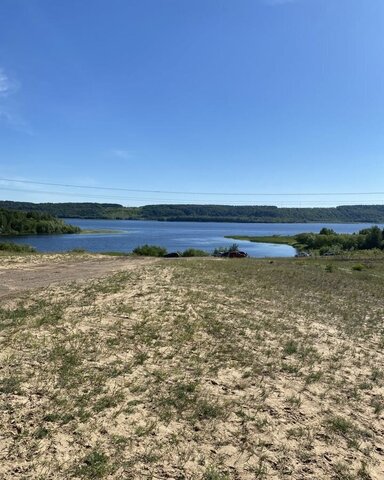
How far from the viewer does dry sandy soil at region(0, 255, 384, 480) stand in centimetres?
533

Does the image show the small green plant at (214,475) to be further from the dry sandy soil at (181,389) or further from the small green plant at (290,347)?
the small green plant at (290,347)

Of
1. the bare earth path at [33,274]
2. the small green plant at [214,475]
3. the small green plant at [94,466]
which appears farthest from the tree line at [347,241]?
the small green plant at [94,466]

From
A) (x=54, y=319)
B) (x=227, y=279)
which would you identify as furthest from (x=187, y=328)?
(x=227, y=279)

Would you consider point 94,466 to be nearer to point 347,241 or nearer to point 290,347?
point 290,347

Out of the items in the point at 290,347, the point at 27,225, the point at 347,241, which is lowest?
the point at 347,241

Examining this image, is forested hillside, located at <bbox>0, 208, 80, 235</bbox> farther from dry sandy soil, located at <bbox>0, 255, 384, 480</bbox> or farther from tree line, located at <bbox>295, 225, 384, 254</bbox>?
dry sandy soil, located at <bbox>0, 255, 384, 480</bbox>

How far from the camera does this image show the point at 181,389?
7.28 meters

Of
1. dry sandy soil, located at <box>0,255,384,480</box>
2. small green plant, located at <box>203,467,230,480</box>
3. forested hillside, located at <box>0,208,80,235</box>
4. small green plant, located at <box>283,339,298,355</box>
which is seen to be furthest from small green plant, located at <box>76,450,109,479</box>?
forested hillside, located at <box>0,208,80,235</box>

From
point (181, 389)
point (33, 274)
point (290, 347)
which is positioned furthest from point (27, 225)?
point (181, 389)

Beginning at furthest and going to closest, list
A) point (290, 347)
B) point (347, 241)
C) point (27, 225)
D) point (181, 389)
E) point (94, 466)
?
1. point (27, 225)
2. point (347, 241)
3. point (290, 347)
4. point (181, 389)
5. point (94, 466)

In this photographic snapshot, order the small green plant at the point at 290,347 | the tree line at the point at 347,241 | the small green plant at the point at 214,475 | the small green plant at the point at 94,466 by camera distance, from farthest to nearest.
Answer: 1. the tree line at the point at 347,241
2. the small green plant at the point at 290,347
3. the small green plant at the point at 214,475
4. the small green plant at the point at 94,466

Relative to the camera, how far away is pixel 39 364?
768 centimetres

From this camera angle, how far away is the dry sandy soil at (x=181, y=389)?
5.33 m

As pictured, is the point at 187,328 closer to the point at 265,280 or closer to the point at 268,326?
the point at 268,326
